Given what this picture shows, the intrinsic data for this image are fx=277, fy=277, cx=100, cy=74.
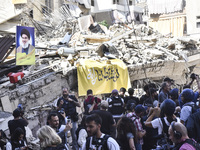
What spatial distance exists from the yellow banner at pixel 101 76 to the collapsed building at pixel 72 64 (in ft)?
1.28

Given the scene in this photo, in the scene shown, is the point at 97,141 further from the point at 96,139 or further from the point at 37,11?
the point at 37,11

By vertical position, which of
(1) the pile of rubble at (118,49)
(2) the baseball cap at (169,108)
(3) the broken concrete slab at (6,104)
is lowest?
(3) the broken concrete slab at (6,104)

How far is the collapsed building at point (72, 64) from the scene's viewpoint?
8.61 meters

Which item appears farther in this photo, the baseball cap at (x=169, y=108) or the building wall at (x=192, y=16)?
the building wall at (x=192, y=16)

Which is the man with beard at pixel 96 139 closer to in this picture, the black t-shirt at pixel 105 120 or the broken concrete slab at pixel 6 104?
the black t-shirt at pixel 105 120

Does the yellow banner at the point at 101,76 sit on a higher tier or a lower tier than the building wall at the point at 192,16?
A: lower

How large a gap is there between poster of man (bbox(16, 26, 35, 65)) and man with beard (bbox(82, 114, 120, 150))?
537cm

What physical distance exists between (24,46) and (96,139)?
5791mm

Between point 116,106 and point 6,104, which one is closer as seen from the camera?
point 116,106

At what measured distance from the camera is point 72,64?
36.1ft

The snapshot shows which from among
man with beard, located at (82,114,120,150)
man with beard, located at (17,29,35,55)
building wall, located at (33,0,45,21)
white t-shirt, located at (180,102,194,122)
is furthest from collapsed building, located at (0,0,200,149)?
building wall, located at (33,0,45,21)

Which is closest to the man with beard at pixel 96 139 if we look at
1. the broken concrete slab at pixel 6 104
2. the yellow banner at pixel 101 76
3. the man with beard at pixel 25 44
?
the broken concrete slab at pixel 6 104

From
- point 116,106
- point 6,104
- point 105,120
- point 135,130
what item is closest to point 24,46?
point 6,104

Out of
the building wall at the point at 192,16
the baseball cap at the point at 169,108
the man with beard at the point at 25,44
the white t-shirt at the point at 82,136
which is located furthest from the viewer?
the building wall at the point at 192,16
